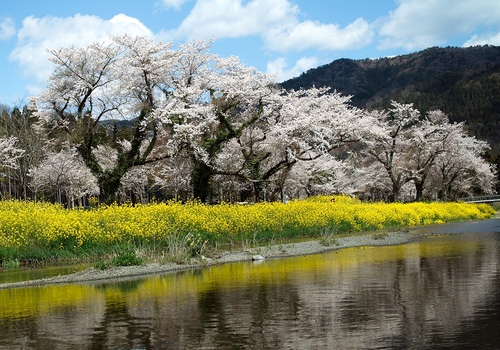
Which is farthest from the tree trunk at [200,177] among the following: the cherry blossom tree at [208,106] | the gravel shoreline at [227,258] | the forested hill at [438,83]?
the forested hill at [438,83]

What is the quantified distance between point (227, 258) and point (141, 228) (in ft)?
12.2

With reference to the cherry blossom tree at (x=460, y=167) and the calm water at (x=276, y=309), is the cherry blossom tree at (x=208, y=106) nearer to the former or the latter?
the calm water at (x=276, y=309)

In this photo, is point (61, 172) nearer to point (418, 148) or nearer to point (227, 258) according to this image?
point (418, 148)

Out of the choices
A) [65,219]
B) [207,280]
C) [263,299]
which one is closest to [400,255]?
[207,280]

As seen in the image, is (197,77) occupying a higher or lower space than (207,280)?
higher

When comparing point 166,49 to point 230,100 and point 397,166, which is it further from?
point 397,166

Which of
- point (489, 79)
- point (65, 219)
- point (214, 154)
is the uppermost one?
point (489, 79)

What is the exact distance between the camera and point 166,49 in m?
35.2

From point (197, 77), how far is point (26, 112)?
26.2 metres

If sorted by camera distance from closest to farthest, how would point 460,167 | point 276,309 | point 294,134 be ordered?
point 276,309 < point 294,134 < point 460,167

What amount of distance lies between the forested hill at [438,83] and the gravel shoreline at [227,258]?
64.4 meters

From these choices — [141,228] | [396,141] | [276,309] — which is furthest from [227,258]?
[396,141]

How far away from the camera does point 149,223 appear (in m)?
21.0

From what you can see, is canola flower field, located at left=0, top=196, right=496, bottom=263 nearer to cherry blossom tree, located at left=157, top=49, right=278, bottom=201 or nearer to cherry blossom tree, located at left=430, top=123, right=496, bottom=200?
cherry blossom tree, located at left=157, top=49, right=278, bottom=201
